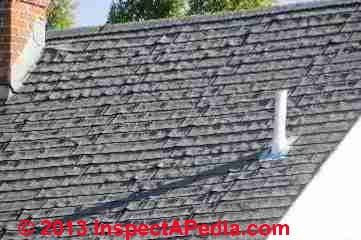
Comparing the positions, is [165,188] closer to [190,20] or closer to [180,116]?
[180,116]

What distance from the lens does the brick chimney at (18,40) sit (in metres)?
10.5

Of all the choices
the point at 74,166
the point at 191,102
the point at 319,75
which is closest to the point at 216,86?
the point at 191,102

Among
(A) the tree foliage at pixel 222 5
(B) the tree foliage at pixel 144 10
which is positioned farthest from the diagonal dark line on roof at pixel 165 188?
(B) the tree foliage at pixel 144 10

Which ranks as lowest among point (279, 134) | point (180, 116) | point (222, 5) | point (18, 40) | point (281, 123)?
point (279, 134)

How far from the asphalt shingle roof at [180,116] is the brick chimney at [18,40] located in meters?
0.14

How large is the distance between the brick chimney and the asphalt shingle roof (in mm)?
144

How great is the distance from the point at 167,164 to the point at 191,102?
961 millimetres

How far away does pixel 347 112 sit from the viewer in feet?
27.2

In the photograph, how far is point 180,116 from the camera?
9109 mm

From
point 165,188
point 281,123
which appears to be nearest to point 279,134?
point 281,123

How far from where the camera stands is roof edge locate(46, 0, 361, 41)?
10000mm

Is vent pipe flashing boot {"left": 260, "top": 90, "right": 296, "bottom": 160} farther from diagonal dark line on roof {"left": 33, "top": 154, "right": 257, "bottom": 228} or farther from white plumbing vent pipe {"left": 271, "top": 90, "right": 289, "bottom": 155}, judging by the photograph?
diagonal dark line on roof {"left": 33, "top": 154, "right": 257, "bottom": 228}

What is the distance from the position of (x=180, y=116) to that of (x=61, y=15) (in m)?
25.9

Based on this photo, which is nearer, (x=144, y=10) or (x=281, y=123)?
(x=281, y=123)
